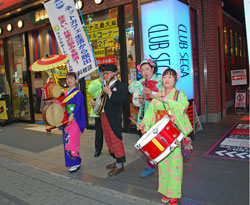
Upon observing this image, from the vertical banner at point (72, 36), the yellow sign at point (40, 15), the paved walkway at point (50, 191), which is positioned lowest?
the paved walkway at point (50, 191)

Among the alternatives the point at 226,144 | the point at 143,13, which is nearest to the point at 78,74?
the point at 143,13

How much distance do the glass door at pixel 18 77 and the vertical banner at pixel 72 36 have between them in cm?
571

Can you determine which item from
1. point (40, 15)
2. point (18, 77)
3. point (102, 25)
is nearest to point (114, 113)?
point (102, 25)

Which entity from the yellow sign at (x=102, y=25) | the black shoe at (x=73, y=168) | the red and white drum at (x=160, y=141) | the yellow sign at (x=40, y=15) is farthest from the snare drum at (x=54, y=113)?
the yellow sign at (x=40, y=15)

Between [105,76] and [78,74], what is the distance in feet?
2.48

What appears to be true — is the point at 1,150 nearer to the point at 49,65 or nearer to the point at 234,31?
the point at 49,65

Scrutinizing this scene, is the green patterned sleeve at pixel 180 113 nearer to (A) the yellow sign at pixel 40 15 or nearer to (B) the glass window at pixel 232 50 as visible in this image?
(A) the yellow sign at pixel 40 15

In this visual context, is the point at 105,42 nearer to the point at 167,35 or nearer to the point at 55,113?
the point at 167,35

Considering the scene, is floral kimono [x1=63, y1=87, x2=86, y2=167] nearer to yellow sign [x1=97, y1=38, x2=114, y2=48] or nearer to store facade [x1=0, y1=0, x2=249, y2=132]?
store facade [x1=0, y1=0, x2=249, y2=132]

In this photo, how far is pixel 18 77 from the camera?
10391 millimetres

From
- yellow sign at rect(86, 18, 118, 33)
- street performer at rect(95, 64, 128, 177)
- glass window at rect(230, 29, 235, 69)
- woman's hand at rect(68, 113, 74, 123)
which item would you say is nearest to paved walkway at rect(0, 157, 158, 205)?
street performer at rect(95, 64, 128, 177)

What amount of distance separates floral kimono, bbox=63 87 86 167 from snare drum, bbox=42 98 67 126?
0.12m

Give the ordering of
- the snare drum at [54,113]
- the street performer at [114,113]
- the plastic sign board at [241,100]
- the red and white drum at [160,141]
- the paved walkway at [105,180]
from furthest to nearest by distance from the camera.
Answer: the plastic sign board at [241,100] → the snare drum at [54,113] → the street performer at [114,113] → the paved walkway at [105,180] → the red and white drum at [160,141]

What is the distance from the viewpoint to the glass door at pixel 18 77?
10.0m
